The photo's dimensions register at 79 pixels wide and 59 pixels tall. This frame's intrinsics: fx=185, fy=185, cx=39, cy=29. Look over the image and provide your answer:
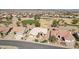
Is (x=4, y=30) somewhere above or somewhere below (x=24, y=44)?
above

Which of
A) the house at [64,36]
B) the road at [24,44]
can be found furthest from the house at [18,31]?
Answer: the house at [64,36]

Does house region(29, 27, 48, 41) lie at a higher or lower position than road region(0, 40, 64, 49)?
higher

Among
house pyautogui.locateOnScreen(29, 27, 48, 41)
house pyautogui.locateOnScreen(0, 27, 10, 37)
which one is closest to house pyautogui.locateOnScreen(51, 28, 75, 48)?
house pyautogui.locateOnScreen(29, 27, 48, 41)

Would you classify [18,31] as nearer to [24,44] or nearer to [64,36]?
[24,44]

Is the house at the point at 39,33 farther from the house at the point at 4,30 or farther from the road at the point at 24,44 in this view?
the house at the point at 4,30

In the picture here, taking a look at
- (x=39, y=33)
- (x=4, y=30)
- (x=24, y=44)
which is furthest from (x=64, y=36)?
(x=4, y=30)

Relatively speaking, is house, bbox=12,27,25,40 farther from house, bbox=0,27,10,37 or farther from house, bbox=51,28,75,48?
house, bbox=51,28,75,48
